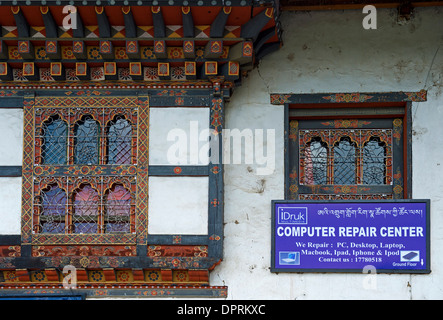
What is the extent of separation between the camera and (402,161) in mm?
7734

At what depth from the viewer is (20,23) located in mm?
7023

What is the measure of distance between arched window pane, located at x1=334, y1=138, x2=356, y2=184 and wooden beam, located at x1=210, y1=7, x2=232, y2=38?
6.21 ft

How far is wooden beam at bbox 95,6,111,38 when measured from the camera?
6.86 meters

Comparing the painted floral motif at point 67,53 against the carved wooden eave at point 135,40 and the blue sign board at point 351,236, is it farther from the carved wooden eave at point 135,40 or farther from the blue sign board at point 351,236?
the blue sign board at point 351,236

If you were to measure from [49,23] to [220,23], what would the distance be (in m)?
1.71

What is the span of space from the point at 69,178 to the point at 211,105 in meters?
1.70

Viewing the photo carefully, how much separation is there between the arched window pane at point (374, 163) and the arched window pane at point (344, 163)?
13cm

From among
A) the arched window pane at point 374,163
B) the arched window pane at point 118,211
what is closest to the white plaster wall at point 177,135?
the arched window pane at point 118,211

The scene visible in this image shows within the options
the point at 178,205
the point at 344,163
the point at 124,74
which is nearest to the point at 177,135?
the point at 178,205

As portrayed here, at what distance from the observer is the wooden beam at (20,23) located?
687 cm

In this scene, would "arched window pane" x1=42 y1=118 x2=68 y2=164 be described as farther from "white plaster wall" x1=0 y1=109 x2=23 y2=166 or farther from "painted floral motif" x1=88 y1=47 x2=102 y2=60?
"painted floral motif" x1=88 y1=47 x2=102 y2=60

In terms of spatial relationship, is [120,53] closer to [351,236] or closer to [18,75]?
[18,75]
